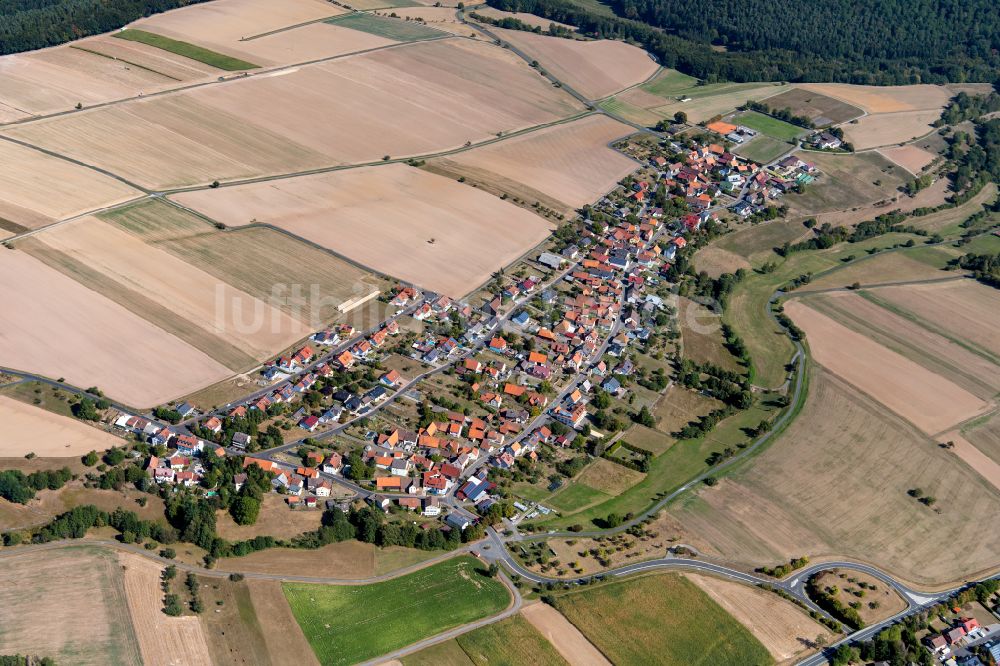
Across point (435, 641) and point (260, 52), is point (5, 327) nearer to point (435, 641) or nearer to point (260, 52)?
point (435, 641)

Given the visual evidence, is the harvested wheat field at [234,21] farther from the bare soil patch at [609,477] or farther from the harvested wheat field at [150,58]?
the bare soil patch at [609,477]

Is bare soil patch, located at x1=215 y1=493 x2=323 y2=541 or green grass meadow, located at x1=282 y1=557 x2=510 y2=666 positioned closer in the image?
green grass meadow, located at x1=282 y1=557 x2=510 y2=666

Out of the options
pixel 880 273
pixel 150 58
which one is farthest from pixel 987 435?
pixel 150 58

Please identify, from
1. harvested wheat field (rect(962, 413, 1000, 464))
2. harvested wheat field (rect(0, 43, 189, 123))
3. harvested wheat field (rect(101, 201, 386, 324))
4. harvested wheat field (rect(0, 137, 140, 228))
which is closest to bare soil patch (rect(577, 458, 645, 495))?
harvested wheat field (rect(101, 201, 386, 324))

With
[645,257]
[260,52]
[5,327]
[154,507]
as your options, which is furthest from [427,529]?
[260,52]

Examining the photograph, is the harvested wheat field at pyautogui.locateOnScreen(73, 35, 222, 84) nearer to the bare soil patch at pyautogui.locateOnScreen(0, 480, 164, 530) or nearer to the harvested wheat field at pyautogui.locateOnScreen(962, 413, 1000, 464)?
the bare soil patch at pyautogui.locateOnScreen(0, 480, 164, 530)

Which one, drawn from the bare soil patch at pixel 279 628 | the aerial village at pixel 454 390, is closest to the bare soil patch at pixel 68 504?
the aerial village at pixel 454 390
